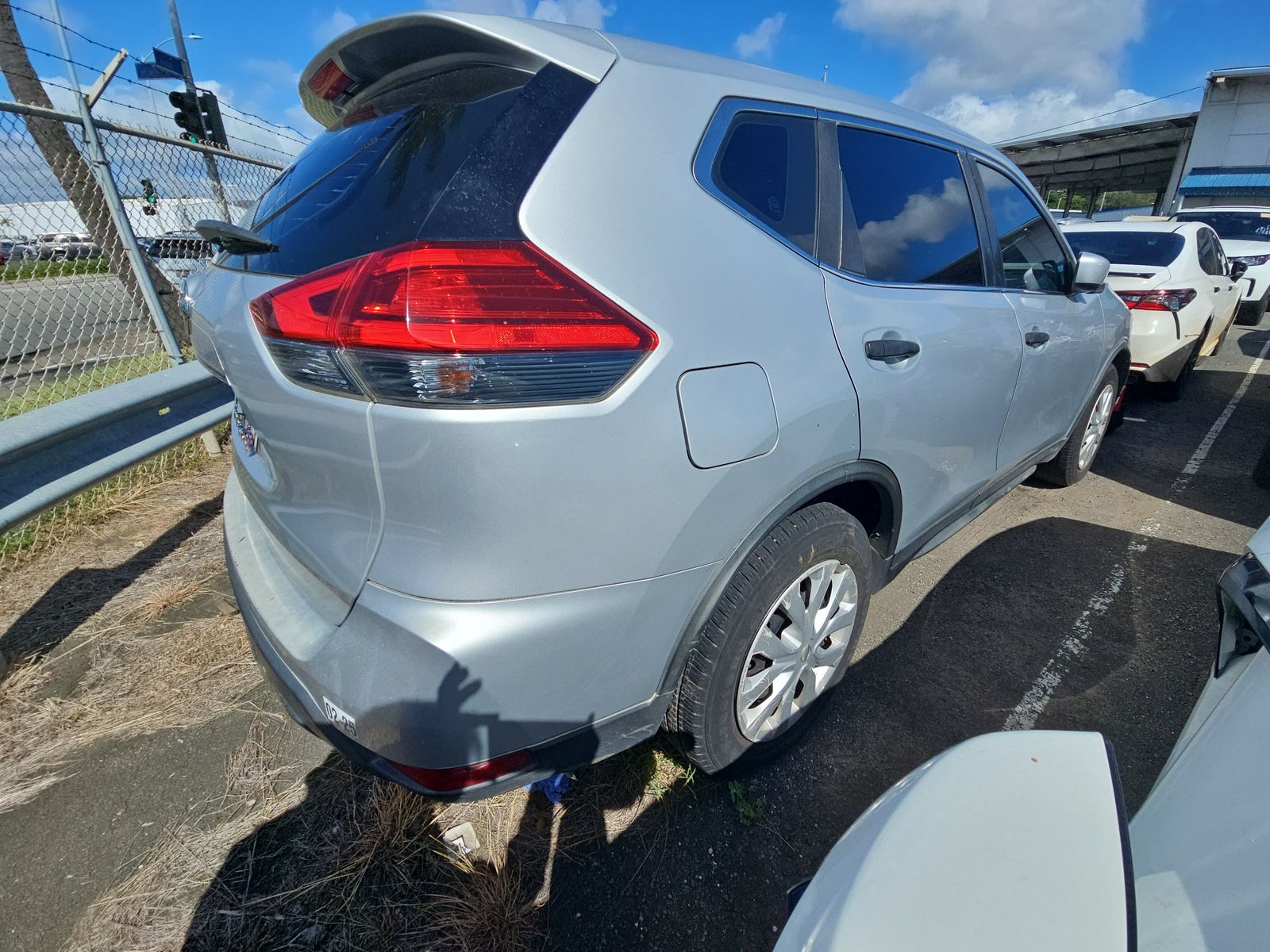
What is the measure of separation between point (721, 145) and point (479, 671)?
1.23 meters

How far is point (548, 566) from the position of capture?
3.77ft

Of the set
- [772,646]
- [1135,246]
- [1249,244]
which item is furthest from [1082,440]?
[1249,244]

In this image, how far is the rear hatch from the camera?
1.11m

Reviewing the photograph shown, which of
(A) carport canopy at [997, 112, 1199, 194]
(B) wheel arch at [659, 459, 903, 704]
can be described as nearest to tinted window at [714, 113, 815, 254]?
(B) wheel arch at [659, 459, 903, 704]

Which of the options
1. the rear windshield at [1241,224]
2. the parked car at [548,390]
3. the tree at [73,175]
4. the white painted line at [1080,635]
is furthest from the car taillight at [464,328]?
the rear windshield at [1241,224]

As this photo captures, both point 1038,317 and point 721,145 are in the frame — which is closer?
point 721,145

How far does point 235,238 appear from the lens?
1.55 m

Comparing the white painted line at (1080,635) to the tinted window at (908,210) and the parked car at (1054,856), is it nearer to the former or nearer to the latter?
the parked car at (1054,856)

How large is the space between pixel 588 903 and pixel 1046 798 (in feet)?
3.74

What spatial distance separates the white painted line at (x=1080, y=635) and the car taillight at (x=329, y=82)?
2467mm

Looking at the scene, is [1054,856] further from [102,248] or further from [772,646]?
[102,248]

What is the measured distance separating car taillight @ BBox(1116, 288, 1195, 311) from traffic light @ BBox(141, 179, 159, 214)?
23.7 feet

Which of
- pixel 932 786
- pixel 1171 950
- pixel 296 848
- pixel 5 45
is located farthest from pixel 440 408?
pixel 5 45

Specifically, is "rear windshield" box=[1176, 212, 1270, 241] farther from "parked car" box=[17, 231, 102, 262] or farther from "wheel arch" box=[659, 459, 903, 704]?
"parked car" box=[17, 231, 102, 262]
